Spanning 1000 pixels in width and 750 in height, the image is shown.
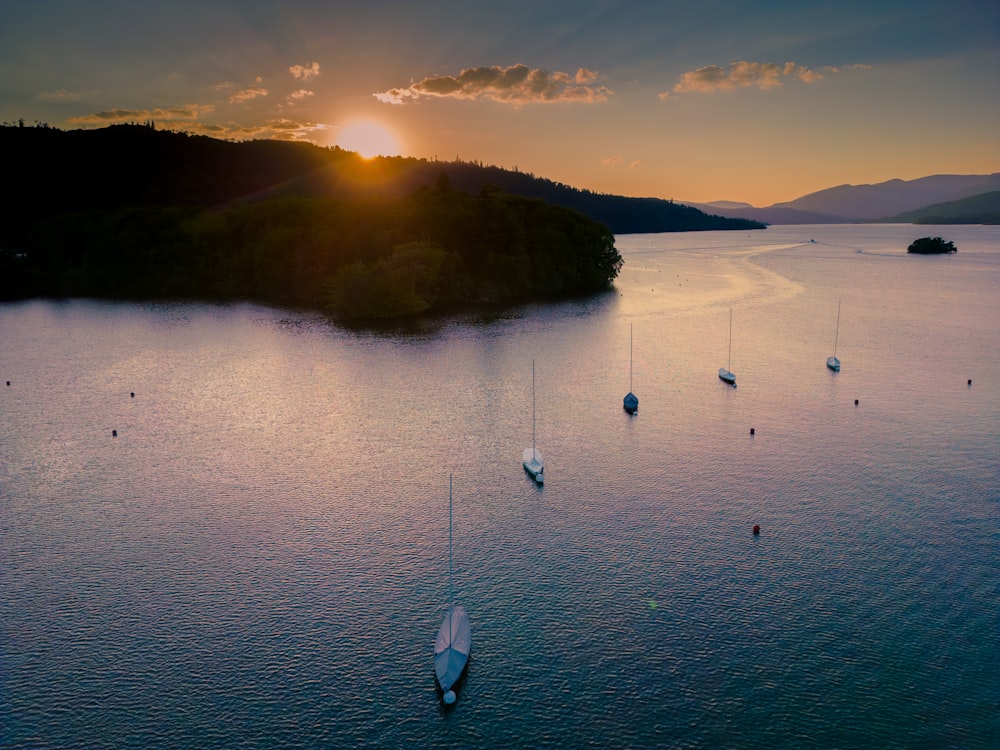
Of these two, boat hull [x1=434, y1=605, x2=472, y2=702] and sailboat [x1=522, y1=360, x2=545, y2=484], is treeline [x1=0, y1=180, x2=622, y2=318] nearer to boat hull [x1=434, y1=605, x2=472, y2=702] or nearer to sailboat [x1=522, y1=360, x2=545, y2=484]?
sailboat [x1=522, y1=360, x2=545, y2=484]

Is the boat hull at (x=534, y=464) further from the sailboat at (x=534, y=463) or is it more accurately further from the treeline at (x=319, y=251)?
the treeline at (x=319, y=251)

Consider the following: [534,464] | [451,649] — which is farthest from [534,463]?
[451,649]

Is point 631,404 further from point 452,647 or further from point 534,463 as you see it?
point 452,647

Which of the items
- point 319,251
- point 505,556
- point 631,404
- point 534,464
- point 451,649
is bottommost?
point 505,556

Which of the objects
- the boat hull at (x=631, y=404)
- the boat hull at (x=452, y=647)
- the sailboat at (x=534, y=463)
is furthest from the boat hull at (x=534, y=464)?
the boat hull at (x=452, y=647)

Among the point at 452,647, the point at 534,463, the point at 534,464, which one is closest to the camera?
the point at 452,647
